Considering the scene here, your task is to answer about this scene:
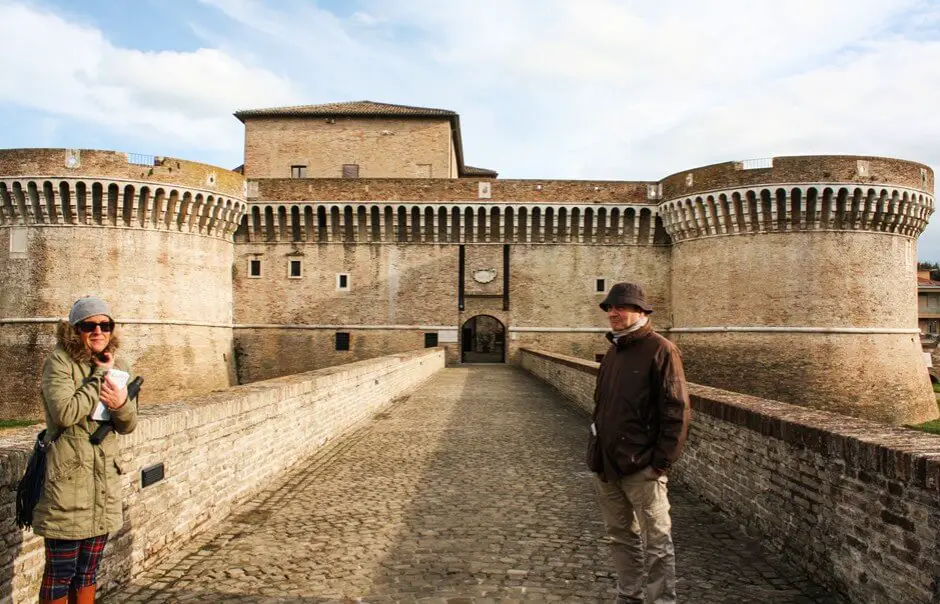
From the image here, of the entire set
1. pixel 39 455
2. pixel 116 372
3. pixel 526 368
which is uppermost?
pixel 116 372

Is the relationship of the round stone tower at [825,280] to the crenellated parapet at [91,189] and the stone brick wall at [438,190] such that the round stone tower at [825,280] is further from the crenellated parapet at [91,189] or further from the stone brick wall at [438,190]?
the crenellated parapet at [91,189]

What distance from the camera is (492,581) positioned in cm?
443

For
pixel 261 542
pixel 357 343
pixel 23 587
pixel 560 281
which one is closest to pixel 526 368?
pixel 560 281

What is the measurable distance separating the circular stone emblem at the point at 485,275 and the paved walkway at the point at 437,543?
18.7m

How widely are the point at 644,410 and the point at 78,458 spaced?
109 inches

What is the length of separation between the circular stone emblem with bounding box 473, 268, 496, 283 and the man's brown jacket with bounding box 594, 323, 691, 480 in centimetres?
2375

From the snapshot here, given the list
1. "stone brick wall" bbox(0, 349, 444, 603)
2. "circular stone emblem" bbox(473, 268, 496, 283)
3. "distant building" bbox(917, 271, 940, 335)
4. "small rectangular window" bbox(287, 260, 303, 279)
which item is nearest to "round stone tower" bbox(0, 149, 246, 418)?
"small rectangular window" bbox(287, 260, 303, 279)

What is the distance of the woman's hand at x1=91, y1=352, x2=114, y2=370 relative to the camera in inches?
129

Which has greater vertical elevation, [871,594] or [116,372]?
[116,372]

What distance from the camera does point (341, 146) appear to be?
30.0m

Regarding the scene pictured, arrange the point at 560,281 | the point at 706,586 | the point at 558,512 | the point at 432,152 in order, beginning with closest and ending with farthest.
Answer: the point at 706,586, the point at 558,512, the point at 560,281, the point at 432,152

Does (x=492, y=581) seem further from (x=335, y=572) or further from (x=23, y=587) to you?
(x=23, y=587)

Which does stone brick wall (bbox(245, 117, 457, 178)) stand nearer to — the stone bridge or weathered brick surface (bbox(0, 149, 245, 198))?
weathered brick surface (bbox(0, 149, 245, 198))

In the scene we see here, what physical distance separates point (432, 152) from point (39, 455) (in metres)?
27.9
